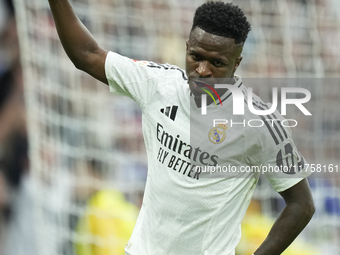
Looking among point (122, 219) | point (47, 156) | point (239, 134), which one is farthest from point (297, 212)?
point (47, 156)

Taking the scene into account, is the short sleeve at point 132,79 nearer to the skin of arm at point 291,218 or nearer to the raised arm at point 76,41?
the raised arm at point 76,41

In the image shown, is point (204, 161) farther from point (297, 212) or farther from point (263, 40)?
point (263, 40)

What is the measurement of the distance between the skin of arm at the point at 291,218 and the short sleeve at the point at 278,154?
0.04 meters

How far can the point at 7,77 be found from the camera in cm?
377

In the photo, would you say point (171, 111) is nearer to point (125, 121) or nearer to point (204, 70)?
point (204, 70)

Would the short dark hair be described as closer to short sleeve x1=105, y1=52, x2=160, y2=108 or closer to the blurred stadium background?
short sleeve x1=105, y1=52, x2=160, y2=108

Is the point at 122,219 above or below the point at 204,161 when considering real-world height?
below

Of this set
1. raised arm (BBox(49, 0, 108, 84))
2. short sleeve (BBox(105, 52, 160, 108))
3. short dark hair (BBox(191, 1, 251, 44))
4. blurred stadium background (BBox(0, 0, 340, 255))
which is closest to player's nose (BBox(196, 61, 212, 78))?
short dark hair (BBox(191, 1, 251, 44))

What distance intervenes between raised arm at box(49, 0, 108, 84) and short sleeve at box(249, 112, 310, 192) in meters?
0.63

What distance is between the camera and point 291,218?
172 cm

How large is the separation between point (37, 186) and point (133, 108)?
95 centimetres

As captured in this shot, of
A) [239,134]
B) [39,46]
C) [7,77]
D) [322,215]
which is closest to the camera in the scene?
[239,134]

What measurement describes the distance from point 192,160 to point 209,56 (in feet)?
1.26

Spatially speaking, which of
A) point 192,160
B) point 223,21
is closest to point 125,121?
point 192,160
